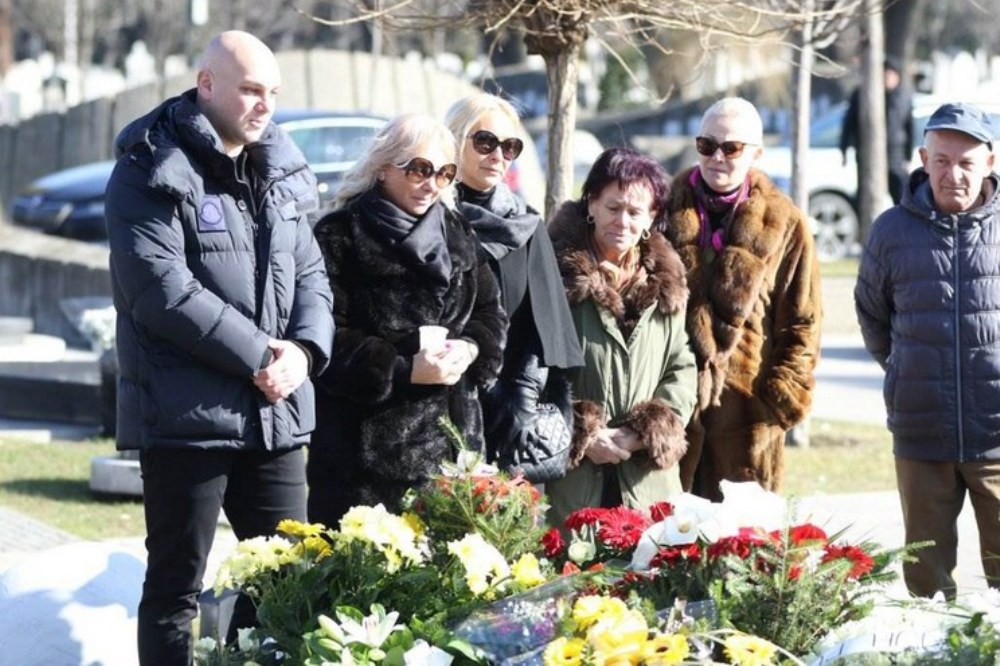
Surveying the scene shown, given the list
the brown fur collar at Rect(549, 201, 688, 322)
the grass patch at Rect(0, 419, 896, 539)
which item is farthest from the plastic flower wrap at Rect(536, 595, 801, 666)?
the grass patch at Rect(0, 419, 896, 539)

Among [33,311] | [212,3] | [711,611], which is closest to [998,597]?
[711,611]

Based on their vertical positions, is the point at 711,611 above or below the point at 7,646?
above

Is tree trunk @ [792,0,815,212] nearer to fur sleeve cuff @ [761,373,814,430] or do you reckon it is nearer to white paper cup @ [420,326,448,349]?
fur sleeve cuff @ [761,373,814,430]

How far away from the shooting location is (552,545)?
432 centimetres

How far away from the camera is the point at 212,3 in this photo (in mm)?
48344

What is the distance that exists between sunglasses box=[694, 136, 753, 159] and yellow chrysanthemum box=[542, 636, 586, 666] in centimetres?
288

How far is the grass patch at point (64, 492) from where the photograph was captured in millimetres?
8859

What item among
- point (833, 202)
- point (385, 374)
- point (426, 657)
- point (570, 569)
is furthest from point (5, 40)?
point (426, 657)

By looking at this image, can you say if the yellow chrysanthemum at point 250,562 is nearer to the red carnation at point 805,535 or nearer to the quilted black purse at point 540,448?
the red carnation at point 805,535

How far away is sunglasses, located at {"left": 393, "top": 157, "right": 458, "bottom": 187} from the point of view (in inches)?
209

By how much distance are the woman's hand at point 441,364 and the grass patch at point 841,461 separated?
4.62 meters

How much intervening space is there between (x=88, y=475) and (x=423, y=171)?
5.40 m

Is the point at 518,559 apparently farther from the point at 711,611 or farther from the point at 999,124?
the point at 999,124

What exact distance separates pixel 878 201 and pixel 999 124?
13497 mm
